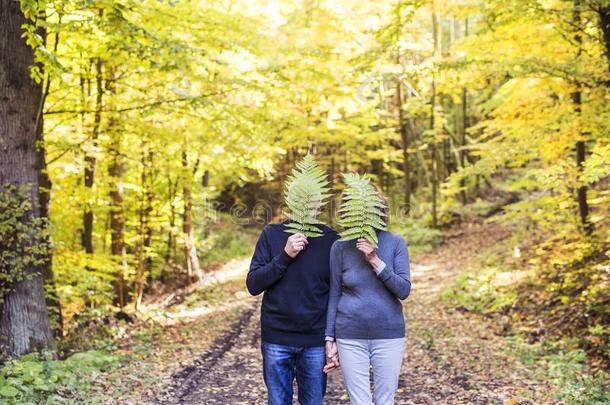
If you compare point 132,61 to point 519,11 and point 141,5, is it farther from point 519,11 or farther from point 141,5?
point 519,11

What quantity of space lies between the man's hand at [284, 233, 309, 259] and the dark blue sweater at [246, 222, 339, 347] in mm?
56

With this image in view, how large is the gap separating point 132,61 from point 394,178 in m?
25.9

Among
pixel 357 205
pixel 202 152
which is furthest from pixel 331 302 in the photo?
pixel 202 152

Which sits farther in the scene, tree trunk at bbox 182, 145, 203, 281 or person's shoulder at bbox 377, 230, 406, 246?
tree trunk at bbox 182, 145, 203, 281

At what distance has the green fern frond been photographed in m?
3.42

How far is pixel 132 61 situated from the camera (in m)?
9.60

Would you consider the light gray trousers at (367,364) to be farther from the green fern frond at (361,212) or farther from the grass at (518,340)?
the grass at (518,340)

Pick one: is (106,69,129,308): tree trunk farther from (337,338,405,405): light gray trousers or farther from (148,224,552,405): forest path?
(337,338,405,405): light gray trousers

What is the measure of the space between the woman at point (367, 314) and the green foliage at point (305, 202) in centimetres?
23

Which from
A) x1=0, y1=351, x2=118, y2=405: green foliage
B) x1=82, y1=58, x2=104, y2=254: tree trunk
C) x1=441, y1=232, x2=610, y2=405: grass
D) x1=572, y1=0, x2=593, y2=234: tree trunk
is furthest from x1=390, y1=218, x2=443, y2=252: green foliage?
x1=0, y1=351, x2=118, y2=405: green foliage

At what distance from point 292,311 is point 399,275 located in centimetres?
73

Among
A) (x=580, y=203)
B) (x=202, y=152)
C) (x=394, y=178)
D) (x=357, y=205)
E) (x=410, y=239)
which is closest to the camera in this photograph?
(x=357, y=205)

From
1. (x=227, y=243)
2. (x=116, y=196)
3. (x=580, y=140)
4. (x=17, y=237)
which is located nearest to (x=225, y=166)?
(x=116, y=196)

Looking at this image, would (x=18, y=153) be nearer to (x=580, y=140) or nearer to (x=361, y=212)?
(x=361, y=212)
